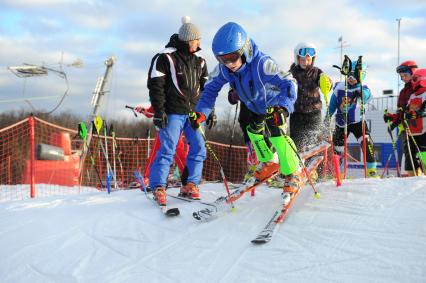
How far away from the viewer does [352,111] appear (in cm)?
623

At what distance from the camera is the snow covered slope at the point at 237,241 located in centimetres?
249

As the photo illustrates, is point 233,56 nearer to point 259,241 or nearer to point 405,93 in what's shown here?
point 259,241

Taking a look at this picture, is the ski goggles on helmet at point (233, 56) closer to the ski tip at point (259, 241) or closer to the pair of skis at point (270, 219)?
the pair of skis at point (270, 219)

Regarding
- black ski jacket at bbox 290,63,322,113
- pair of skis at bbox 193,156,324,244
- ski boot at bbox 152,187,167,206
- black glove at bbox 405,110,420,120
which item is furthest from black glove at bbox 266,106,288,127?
black glove at bbox 405,110,420,120

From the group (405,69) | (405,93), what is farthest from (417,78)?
(405,93)

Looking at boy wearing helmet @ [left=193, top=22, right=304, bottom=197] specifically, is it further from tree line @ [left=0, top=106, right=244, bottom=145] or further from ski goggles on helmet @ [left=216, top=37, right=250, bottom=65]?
tree line @ [left=0, top=106, right=244, bottom=145]

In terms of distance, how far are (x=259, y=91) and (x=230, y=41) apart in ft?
2.04

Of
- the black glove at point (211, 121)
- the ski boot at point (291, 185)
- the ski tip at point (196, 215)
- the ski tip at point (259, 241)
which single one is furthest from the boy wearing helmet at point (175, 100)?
the ski tip at point (259, 241)

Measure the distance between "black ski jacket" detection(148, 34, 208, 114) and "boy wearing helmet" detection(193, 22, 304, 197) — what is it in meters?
0.47

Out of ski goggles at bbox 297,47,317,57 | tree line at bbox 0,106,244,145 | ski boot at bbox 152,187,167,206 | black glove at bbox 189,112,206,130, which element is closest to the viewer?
black glove at bbox 189,112,206,130

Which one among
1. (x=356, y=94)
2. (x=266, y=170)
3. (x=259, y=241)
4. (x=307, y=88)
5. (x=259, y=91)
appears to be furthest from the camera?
(x=356, y=94)

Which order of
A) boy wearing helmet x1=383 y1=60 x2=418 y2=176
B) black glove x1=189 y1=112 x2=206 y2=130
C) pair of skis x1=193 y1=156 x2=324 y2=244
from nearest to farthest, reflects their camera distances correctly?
pair of skis x1=193 y1=156 x2=324 y2=244 < black glove x1=189 y1=112 x2=206 y2=130 < boy wearing helmet x1=383 y1=60 x2=418 y2=176

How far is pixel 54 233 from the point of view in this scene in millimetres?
3838

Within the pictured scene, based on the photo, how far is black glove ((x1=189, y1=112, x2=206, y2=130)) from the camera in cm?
398
